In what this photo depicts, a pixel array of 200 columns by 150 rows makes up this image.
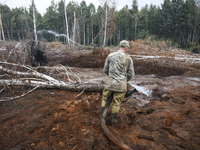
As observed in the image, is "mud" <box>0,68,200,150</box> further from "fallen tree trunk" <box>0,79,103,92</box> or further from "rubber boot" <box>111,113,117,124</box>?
"fallen tree trunk" <box>0,79,103,92</box>

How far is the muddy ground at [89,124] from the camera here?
2.14 m

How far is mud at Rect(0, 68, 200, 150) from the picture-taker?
2.15 meters

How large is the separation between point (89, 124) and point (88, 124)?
22mm

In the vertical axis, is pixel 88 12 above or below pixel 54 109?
above

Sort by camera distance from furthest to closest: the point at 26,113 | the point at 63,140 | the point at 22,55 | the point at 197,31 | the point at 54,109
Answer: the point at 197,31
the point at 22,55
the point at 54,109
the point at 26,113
the point at 63,140

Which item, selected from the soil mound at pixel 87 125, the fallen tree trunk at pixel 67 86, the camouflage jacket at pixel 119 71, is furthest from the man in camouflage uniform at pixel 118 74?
the fallen tree trunk at pixel 67 86

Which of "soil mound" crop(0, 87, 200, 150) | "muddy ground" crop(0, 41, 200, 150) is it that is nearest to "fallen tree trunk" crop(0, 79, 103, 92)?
"muddy ground" crop(0, 41, 200, 150)

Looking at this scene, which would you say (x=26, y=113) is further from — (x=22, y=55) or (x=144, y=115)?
(x=22, y=55)

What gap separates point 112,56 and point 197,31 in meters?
37.4

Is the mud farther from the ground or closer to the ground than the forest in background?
closer to the ground

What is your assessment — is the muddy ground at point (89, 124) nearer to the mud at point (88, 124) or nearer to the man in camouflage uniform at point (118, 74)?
the mud at point (88, 124)

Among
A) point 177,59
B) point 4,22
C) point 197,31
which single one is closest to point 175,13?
point 197,31

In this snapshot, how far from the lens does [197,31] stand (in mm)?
29844

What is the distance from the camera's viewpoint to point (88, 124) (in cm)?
269
